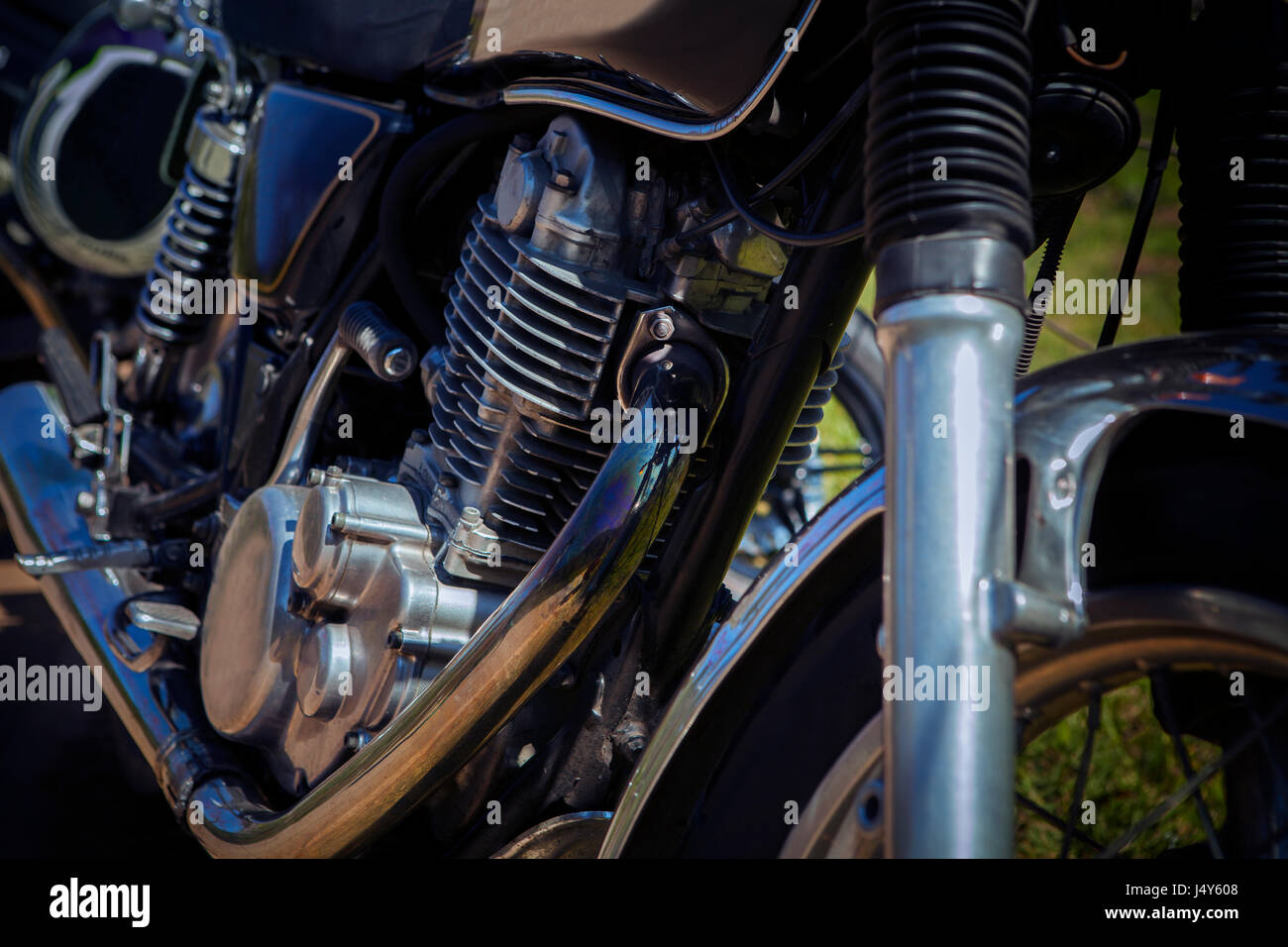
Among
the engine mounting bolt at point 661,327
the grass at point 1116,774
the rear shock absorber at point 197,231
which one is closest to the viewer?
the engine mounting bolt at point 661,327

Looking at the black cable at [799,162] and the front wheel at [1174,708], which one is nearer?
the front wheel at [1174,708]

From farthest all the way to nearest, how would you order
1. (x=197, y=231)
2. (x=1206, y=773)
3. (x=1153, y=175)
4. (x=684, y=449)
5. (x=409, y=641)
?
(x=197, y=231) → (x=409, y=641) → (x=684, y=449) → (x=1153, y=175) → (x=1206, y=773)

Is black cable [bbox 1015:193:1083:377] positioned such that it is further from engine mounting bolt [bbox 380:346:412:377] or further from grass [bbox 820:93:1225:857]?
engine mounting bolt [bbox 380:346:412:377]

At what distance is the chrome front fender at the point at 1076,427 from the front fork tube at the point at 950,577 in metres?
0.06

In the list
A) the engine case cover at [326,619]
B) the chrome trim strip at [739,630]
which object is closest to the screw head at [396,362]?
the engine case cover at [326,619]

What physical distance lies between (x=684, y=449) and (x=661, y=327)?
0.42ft

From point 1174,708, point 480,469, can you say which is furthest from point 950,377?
point 480,469

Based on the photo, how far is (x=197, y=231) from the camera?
2.09 m

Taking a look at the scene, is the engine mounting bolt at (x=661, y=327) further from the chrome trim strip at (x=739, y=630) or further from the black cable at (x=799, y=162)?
the chrome trim strip at (x=739, y=630)

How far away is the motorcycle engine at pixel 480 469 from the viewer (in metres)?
1.23

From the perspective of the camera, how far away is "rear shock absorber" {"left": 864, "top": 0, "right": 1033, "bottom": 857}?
0.74 m

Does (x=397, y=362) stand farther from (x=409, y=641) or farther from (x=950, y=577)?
(x=950, y=577)

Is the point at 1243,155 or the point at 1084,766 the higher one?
the point at 1243,155
